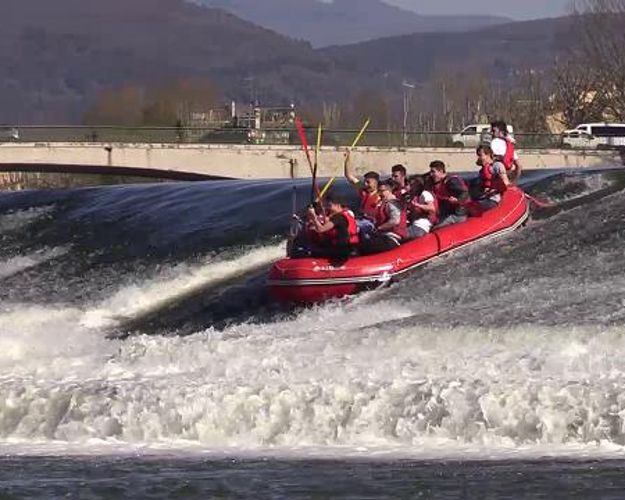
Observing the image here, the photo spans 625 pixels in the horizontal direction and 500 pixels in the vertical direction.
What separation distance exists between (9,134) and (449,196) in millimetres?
53948

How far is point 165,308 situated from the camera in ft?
87.5

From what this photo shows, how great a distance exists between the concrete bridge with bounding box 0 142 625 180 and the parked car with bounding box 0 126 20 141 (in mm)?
413

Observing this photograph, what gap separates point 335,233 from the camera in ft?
80.0

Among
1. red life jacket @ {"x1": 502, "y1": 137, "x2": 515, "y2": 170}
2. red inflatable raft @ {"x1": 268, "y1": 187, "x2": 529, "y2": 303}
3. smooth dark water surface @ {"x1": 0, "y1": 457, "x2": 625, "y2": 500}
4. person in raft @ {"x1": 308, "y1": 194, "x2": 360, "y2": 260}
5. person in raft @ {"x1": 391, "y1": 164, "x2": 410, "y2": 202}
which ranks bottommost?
smooth dark water surface @ {"x1": 0, "y1": 457, "x2": 625, "y2": 500}

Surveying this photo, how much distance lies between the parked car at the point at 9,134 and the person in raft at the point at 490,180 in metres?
53.6

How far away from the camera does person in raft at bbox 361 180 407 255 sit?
24781mm

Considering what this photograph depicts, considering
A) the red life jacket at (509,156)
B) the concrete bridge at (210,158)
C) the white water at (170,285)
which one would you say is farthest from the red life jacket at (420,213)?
the concrete bridge at (210,158)

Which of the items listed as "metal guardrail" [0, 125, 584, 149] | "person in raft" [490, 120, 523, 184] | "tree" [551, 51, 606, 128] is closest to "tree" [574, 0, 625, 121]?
"tree" [551, 51, 606, 128]

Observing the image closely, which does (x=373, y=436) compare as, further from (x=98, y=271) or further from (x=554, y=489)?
(x=98, y=271)

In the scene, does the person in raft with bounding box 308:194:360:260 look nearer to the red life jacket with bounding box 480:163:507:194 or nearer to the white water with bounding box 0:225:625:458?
the white water with bounding box 0:225:625:458

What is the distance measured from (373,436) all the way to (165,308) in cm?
866

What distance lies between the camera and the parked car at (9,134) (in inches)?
3063

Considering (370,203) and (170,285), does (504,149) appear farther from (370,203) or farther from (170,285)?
(170,285)

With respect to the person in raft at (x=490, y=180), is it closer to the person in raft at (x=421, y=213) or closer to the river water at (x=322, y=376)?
the river water at (x=322, y=376)
